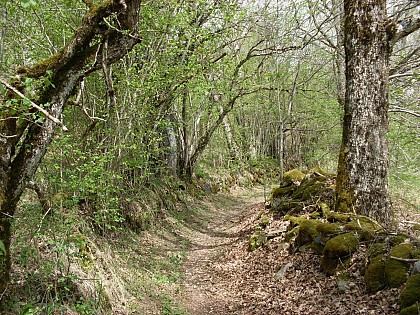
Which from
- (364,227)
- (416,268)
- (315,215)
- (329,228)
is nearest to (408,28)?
(364,227)

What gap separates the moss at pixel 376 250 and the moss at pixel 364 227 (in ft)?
1.00

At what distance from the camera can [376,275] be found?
4656 mm

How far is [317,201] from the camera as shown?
819cm

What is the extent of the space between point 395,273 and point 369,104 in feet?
10.2

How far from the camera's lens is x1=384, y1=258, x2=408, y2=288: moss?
14.4ft

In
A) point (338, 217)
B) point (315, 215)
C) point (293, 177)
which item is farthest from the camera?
point (293, 177)

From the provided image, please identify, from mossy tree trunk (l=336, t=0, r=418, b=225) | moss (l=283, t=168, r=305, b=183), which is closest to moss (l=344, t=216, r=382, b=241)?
mossy tree trunk (l=336, t=0, r=418, b=225)

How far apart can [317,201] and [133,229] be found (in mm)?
4800

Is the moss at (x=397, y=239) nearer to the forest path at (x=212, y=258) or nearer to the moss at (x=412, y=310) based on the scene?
the moss at (x=412, y=310)

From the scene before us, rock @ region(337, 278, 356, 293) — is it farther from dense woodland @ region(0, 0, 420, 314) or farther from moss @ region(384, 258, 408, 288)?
dense woodland @ region(0, 0, 420, 314)

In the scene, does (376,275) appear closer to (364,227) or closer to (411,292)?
(411,292)

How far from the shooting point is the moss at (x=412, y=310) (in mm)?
3673

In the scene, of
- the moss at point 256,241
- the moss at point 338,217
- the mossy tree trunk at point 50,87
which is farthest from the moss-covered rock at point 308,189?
the mossy tree trunk at point 50,87

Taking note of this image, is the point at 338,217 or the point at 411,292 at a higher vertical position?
the point at 338,217
